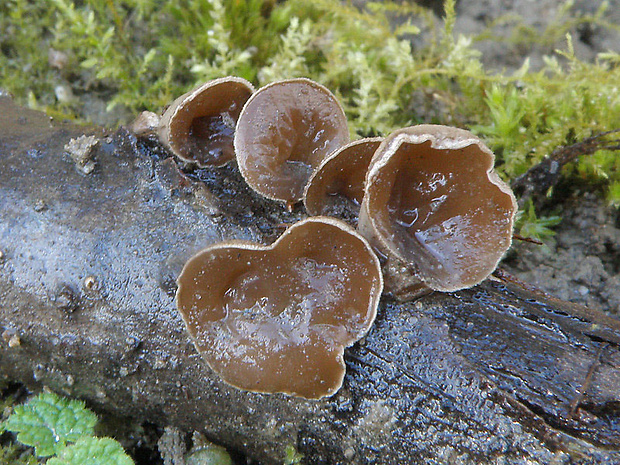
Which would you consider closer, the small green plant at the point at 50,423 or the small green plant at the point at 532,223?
the small green plant at the point at 50,423

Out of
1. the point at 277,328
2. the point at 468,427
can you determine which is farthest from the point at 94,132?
the point at 468,427

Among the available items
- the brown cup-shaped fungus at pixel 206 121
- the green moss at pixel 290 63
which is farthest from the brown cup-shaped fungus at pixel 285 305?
the green moss at pixel 290 63

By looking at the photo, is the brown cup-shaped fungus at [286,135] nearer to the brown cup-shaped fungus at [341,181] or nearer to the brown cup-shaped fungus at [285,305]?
the brown cup-shaped fungus at [341,181]

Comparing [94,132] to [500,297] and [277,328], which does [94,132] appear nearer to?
[277,328]

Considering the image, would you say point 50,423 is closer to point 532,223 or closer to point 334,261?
point 334,261

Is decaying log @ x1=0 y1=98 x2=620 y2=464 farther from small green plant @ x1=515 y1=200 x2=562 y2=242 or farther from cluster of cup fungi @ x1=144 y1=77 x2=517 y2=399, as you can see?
small green plant @ x1=515 y1=200 x2=562 y2=242

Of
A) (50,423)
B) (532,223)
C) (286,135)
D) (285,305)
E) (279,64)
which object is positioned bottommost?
(50,423)

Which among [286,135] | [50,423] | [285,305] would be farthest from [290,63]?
[50,423]

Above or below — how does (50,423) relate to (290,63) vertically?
below
